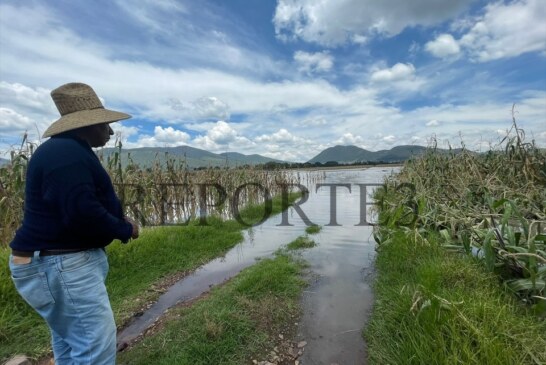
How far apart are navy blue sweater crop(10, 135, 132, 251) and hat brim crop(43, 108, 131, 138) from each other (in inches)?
2.3

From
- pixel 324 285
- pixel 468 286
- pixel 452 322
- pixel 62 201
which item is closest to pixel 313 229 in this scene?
pixel 324 285

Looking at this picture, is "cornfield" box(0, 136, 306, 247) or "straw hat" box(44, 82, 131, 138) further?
"cornfield" box(0, 136, 306, 247)

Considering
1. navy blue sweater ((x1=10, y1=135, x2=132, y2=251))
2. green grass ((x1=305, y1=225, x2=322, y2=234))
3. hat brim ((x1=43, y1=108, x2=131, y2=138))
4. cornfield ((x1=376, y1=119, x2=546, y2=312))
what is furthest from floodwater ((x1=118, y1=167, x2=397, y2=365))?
hat brim ((x1=43, y1=108, x2=131, y2=138))

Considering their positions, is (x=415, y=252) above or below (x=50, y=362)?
above

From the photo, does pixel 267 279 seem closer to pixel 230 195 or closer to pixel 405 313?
pixel 405 313

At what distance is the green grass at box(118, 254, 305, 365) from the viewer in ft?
9.89

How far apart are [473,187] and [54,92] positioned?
6.41 m

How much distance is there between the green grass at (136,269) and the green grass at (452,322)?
314cm

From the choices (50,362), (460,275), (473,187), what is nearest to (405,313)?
(460,275)

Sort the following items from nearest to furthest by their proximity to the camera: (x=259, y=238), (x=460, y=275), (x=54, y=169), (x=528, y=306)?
(x=54, y=169)
(x=528, y=306)
(x=460, y=275)
(x=259, y=238)

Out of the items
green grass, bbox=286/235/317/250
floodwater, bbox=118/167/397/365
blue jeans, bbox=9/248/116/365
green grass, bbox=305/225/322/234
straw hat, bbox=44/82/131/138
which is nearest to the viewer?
blue jeans, bbox=9/248/116/365

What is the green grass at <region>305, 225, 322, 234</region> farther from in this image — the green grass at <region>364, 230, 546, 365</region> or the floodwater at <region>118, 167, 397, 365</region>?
the green grass at <region>364, 230, 546, 365</region>

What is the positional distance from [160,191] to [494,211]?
8.33 m

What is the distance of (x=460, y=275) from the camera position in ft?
11.3
